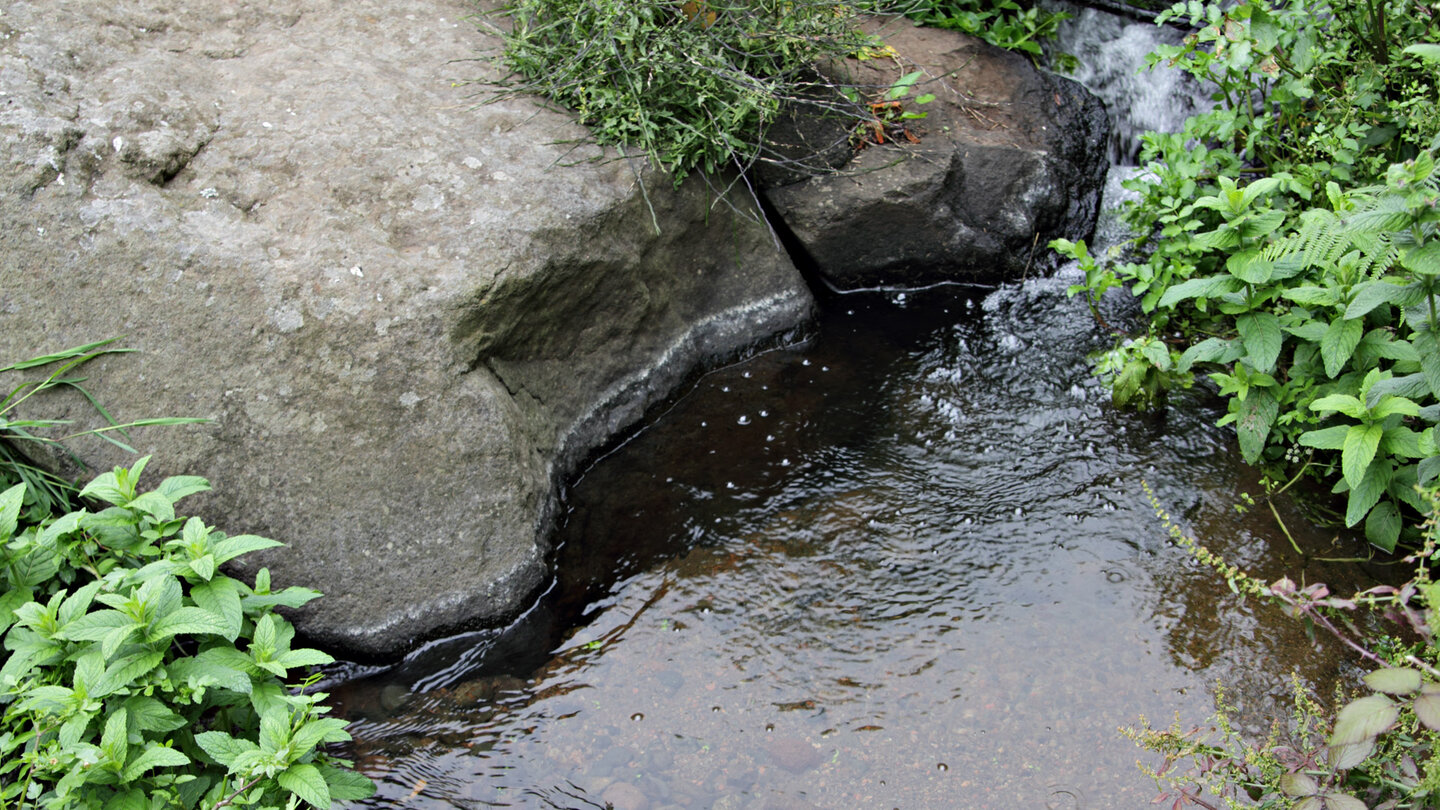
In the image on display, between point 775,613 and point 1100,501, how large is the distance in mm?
1255

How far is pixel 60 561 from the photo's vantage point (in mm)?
2551

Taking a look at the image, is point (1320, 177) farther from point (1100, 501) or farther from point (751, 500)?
point (751, 500)

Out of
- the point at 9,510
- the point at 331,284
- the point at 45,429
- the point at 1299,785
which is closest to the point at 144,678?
the point at 9,510

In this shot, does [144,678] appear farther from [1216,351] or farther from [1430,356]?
[1430,356]

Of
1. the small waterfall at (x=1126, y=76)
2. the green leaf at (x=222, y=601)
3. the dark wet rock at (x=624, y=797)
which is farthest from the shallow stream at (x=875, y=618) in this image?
the small waterfall at (x=1126, y=76)

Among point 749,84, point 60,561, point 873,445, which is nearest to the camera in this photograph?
point 60,561

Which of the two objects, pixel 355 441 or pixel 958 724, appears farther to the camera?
pixel 355 441

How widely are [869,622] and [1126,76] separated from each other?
156 inches

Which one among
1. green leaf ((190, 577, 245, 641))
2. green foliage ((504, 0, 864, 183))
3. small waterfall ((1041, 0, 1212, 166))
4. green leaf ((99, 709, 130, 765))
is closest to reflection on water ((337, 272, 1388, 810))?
green leaf ((190, 577, 245, 641))

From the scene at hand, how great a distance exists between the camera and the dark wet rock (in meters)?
2.54

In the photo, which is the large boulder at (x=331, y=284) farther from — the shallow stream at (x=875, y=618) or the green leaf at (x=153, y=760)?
the green leaf at (x=153, y=760)

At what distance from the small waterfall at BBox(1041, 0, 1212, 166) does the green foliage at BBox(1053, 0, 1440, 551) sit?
2.25 ft

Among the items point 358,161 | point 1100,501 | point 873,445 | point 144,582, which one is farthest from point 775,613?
point 358,161

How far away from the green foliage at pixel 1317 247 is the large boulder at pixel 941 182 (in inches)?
23.0
